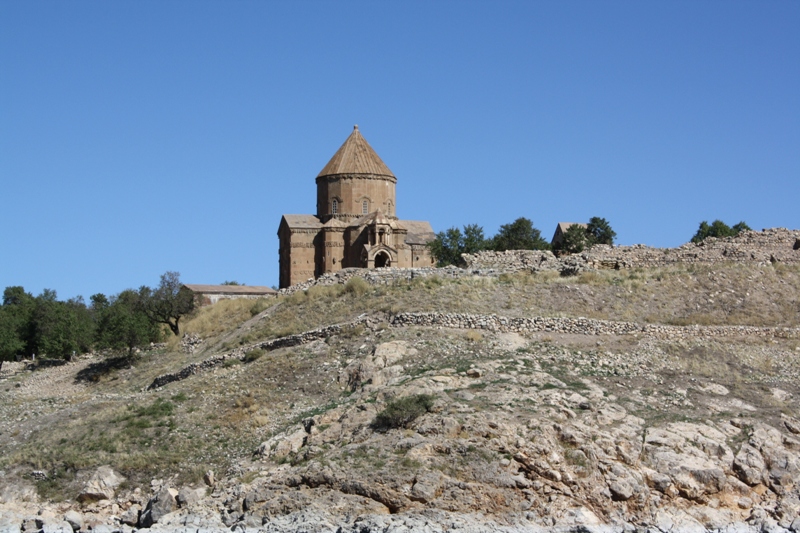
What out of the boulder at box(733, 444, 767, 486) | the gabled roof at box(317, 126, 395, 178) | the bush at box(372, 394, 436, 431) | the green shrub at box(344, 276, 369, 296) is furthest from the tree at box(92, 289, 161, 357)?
the boulder at box(733, 444, 767, 486)

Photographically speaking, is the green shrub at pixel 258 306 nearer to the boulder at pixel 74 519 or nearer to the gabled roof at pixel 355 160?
the gabled roof at pixel 355 160

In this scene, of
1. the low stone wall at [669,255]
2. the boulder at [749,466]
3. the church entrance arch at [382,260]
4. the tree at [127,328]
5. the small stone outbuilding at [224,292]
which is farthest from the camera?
the small stone outbuilding at [224,292]

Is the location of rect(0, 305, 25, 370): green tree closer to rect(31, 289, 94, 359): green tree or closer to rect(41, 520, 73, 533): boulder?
rect(31, 289, 94, 359): green tree

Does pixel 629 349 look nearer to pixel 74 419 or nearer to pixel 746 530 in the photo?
pixel 746 530

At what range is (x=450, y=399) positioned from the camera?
22250mm

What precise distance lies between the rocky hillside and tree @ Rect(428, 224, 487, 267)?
1083 cm

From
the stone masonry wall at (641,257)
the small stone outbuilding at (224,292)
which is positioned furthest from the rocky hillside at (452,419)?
the small stone outbuilding at (224,292)

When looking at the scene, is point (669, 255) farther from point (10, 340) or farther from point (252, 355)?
point (10, 340)

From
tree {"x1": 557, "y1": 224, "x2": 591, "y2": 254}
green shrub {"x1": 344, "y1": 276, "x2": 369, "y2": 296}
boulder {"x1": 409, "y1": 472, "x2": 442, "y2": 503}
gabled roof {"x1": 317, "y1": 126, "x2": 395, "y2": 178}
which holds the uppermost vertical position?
gabled roof {"x1": 317, "y1": 126, "x2": 395, "y2": 178}

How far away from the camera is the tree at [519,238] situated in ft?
144

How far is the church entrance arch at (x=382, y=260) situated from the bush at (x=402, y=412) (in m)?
23.3

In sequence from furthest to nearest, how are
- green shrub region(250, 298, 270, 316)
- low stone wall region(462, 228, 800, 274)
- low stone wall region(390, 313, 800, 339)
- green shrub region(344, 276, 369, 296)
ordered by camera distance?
green shrub region(250, 298, 270, 316), low stone wall region(462, 228, 800, 274), green shrub region(344, 276, 369, 296), low stone wall region(390, 313, 800, 339)

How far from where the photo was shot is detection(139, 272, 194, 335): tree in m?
39.9

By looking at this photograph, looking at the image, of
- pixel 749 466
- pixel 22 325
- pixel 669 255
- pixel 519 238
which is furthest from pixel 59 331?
pixel 749 466
